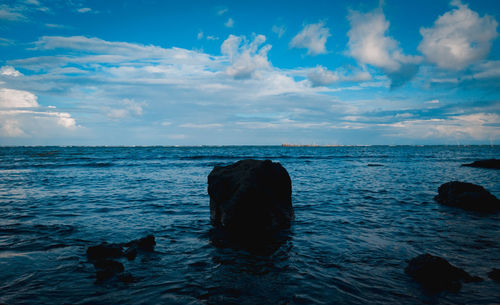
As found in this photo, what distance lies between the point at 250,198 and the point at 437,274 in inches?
195

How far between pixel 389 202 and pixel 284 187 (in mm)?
6322

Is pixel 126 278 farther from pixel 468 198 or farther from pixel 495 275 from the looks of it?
pixel 468 198

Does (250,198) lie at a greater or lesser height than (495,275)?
greater

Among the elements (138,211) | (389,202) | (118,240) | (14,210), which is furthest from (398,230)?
(14,210)

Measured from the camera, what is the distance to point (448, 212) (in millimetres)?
10516

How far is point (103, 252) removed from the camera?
6141mm

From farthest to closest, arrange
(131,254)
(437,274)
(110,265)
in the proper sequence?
(131,254) < (110,265) < (437,274)

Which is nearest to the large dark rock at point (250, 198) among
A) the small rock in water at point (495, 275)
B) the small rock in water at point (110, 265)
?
the small rock in water at point (110, 265)

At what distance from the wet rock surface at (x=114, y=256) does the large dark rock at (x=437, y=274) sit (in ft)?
17.9

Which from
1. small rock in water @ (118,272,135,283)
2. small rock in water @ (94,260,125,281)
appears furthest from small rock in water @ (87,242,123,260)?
small rock in water @ (118,272,135,283)

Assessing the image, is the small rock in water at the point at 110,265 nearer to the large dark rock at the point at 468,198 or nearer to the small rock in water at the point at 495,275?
the small rock in water at the point at 495,275

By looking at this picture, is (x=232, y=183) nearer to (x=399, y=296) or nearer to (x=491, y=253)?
(x=399, y=296)

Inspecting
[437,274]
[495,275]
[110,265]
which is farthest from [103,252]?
[495,275]

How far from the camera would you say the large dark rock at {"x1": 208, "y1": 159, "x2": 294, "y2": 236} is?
830 centimetres
